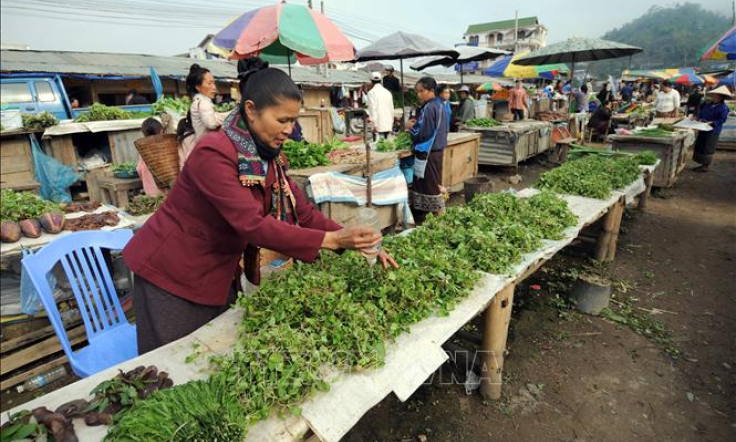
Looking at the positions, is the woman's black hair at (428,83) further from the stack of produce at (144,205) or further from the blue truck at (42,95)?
the blue truck at (42,95)

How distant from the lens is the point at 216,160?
166cm

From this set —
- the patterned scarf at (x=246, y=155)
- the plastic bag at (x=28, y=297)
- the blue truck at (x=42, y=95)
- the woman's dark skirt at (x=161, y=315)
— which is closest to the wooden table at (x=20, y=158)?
the plastic bag at (x=28, y=297)

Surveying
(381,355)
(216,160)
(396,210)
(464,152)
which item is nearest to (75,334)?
(216,160)

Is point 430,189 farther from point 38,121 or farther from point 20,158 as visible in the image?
point 38,121

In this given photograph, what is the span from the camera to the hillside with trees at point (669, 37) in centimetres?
7900

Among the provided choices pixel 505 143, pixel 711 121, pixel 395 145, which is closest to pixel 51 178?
pixel 395 145

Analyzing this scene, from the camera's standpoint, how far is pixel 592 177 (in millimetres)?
4676

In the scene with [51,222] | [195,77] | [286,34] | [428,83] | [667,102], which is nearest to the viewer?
[51,222]

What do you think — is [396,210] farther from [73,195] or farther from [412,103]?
[412,103]

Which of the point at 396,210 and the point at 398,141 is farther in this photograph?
the point at 398,141

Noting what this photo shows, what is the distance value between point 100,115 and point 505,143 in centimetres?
826

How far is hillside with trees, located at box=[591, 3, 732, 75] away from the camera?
259 feet

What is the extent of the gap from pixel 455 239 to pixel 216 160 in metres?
1.71

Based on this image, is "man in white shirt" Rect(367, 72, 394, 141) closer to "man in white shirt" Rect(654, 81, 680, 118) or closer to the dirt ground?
the dirt ground
